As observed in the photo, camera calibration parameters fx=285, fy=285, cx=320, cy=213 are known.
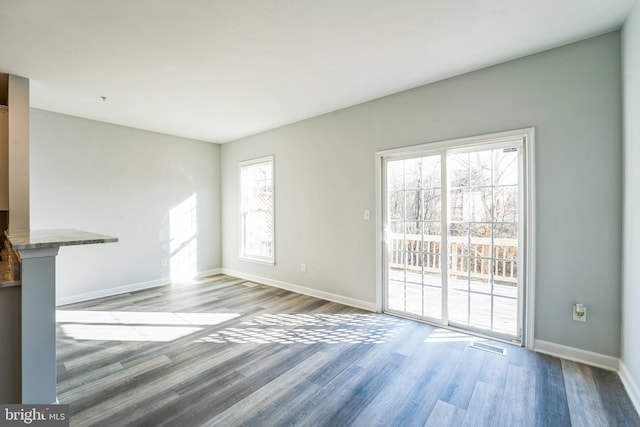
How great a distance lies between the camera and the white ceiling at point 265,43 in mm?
1966

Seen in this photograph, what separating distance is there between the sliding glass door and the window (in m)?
2.25

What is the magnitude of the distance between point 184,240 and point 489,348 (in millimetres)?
4902

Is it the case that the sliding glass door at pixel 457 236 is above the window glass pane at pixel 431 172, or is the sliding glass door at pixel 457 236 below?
below

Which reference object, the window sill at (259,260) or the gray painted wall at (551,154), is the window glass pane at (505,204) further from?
the window sill at (259,260)

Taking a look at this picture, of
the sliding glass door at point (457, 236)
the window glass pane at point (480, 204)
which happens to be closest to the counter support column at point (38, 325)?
the sliding glass door at point (457, 236)

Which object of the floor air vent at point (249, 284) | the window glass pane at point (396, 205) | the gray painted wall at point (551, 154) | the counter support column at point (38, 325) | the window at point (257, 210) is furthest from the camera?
the window at point (257, 210)

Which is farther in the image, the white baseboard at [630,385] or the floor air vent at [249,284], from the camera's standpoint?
the floor air vent at [249,284]

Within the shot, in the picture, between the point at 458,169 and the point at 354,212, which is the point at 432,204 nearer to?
the point at 458,169

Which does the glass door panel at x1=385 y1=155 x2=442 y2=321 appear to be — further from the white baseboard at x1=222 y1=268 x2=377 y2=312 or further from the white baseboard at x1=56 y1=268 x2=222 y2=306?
the white baseboard at x1=56 y1=268 x2=222 y2=306

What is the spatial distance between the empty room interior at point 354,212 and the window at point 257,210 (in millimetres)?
659

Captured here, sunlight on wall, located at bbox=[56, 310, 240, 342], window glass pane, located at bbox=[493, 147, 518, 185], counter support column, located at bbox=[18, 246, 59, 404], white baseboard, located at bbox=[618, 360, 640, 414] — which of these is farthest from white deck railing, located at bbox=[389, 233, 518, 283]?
counter support column, located at bbox=[18, 246, 59, 404]

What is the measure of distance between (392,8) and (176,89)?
2476 mm

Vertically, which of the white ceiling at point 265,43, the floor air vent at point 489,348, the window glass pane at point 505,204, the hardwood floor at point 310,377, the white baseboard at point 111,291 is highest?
the white ceiling at point 265,43

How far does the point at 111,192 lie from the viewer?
14.4 feet
